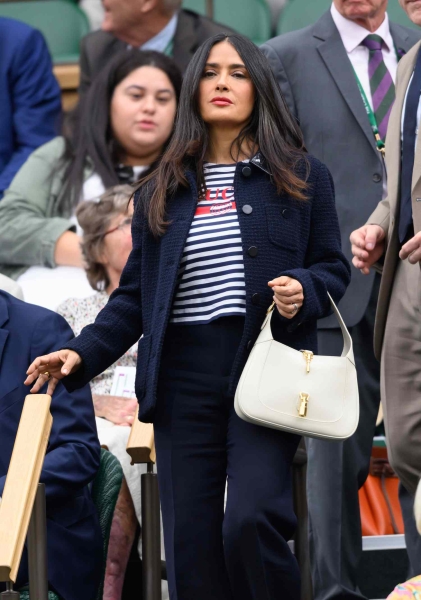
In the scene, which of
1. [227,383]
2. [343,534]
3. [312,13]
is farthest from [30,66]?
[227,383]

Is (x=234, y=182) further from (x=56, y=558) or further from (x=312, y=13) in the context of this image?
(x=312, y=13)

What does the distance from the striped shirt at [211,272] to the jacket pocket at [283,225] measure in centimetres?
8

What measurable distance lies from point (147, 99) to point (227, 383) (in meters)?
2.89

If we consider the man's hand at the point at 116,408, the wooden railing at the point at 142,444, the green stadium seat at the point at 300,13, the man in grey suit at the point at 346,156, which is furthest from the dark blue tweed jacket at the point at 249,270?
the green stadium seat at the point at 300,13

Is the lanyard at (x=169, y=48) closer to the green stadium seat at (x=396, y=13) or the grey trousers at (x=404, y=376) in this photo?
the green stadium seat at (x=396, y=13)

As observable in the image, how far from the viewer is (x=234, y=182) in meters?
3.03

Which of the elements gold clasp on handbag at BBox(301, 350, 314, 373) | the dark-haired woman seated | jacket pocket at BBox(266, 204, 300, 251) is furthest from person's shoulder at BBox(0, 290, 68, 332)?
the dark-haired woman seated

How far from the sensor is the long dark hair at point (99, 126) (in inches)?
215

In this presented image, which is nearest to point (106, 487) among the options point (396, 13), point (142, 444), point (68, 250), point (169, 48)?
point (142, 444)

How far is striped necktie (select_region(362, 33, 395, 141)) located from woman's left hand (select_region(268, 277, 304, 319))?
4.91ft

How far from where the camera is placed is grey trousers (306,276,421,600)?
12.3 ft

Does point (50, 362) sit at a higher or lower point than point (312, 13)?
lower

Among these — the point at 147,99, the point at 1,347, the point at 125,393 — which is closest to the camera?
the point at 1,347

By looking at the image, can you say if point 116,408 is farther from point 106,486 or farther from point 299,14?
point 299,14
